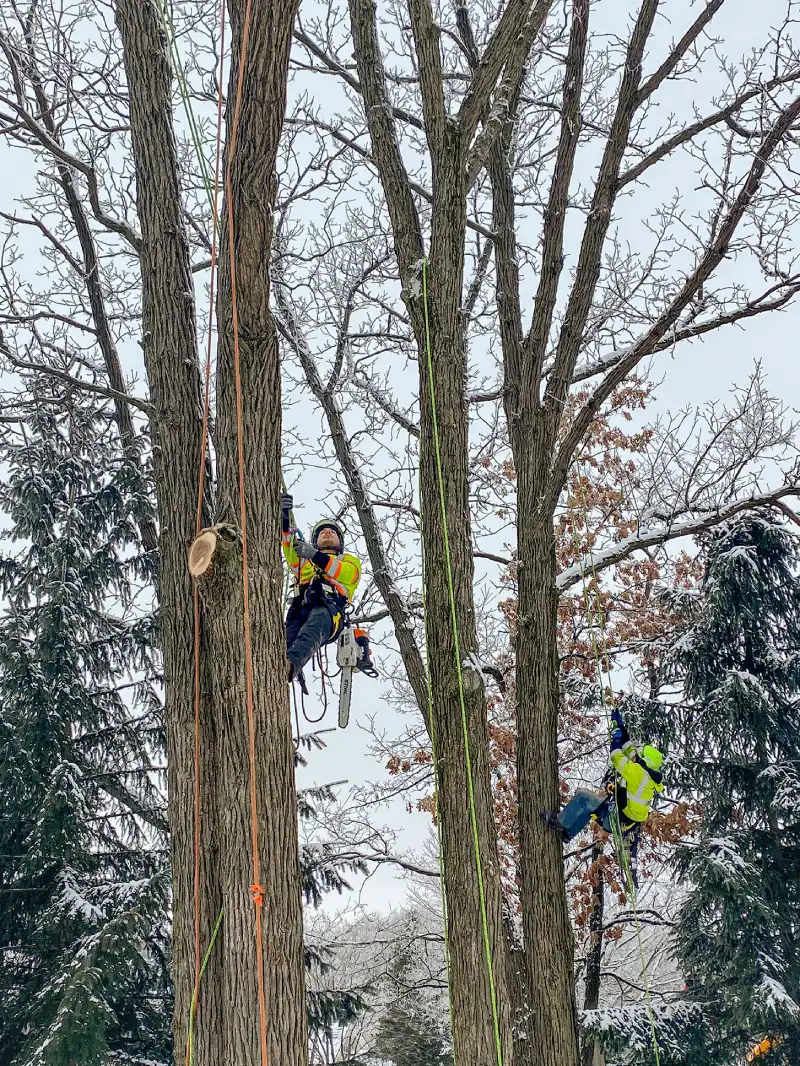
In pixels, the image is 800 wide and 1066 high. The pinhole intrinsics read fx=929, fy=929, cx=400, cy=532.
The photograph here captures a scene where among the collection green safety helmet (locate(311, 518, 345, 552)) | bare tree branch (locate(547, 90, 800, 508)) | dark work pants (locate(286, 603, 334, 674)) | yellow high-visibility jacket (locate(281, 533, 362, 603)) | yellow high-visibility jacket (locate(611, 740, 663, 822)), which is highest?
bare tree branch (locate(547, 90, 800, 508))

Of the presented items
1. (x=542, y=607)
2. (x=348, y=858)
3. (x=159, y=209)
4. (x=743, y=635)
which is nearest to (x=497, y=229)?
(x=542, y=607)

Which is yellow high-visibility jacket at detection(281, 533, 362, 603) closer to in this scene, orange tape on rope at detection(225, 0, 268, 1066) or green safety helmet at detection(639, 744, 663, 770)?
orange tape on rope at detection(225, 0, 268, 1066)

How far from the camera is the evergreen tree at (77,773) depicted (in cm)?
735

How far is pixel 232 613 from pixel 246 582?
116mm

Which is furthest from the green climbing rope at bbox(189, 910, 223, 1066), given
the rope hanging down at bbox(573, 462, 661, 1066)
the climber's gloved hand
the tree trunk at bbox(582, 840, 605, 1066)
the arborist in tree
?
the tree trunk at bbox(582, 840, 605, 1066)

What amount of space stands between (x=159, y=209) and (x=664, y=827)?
767 cm

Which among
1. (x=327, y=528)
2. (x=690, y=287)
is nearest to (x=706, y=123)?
(x=690, y=287)

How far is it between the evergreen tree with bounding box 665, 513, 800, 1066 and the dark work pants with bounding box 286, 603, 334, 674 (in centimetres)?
418

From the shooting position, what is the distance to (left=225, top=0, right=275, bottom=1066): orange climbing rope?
9.58 ft

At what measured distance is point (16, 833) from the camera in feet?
27.4

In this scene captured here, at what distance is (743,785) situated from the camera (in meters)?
8.26

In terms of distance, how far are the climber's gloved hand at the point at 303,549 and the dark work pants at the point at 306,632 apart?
37cm

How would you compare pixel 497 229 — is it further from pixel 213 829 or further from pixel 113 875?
pixel 113 875

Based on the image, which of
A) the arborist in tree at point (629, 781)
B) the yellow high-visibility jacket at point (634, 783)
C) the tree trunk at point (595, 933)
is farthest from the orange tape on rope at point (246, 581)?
the tree trunk at point (595, 933)
